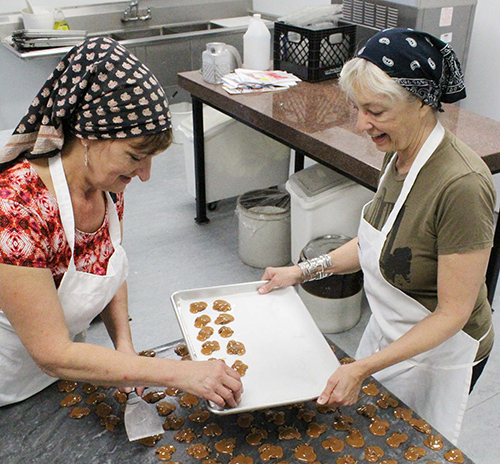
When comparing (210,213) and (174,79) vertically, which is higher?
(174,79)

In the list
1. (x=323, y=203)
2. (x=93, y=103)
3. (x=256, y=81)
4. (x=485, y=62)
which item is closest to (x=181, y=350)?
(x=93, y=103)

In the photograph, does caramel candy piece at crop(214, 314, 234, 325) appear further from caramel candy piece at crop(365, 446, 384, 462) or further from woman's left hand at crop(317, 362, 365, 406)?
caramel candy piece at crop(365, 446, 384, 462)

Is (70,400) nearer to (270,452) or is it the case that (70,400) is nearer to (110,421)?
(110,421)

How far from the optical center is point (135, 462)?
1225 mm

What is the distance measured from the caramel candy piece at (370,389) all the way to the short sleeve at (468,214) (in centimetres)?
40

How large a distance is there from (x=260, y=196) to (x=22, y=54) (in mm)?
2369

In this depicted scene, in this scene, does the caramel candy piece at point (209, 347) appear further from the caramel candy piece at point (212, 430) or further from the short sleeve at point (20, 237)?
the short sleeve at point (20, 237)

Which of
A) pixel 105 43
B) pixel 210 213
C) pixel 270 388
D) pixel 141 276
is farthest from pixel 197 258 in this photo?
pixel 105 43

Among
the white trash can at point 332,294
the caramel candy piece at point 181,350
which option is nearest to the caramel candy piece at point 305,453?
the caramel candy piece at point 181,350

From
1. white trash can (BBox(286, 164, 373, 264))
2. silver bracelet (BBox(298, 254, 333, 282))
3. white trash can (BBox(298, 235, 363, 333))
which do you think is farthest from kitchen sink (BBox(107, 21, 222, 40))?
silver bracelet (BBox(298, 254, 333, 282))

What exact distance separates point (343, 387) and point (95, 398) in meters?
0.63

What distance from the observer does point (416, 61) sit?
127 cm

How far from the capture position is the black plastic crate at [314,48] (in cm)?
311

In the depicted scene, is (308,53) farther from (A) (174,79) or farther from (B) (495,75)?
(A) (174,79)
